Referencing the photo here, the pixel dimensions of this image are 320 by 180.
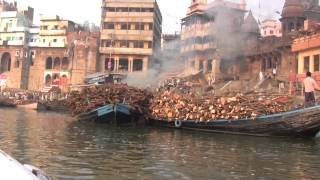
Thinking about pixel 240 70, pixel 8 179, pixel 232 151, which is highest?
pixel 240 70

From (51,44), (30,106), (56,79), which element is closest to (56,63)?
(51,44)

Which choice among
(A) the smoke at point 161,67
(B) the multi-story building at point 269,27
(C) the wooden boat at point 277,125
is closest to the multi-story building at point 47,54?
(A) the smoke at point 161,67

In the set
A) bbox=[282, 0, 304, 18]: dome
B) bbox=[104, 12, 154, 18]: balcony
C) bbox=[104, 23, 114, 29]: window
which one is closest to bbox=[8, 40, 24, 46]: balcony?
bbox=[104, 23, 114, 29]: window

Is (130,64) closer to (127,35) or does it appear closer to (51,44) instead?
(127,35)

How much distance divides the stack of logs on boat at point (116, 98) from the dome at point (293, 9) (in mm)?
36685

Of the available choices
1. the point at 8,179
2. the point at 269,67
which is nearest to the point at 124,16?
the point at 269,67

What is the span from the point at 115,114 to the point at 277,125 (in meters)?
11.5

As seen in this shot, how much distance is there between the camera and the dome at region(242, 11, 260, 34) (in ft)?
211

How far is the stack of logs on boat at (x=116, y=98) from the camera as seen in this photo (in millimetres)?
32656

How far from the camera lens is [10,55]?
8900cm

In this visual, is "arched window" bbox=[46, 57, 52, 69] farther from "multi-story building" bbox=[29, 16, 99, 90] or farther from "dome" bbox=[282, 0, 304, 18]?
"dome" bbox=[282, 0, 304, 18]

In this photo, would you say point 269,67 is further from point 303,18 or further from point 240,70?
point 303,18

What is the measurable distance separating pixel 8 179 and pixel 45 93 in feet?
247

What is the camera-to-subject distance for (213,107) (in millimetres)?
28062
